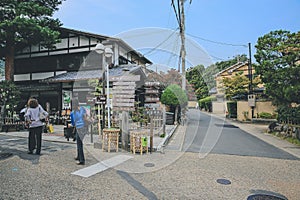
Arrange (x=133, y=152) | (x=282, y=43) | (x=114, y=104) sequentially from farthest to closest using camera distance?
(x=282, y=43) → (x=114, y=104) → (x=133, y=152)

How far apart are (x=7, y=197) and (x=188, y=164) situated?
388cm

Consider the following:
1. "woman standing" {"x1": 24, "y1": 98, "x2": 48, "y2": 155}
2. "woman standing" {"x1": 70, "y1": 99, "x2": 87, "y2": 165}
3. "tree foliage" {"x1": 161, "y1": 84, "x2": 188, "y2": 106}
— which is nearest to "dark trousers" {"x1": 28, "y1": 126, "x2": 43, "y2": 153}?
"woman standing" {"x1": 24, "y1": 98, "x2": 48, "y2": 155}

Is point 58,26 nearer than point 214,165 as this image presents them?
No

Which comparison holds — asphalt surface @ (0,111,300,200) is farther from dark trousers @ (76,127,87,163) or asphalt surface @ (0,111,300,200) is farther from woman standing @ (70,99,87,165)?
woman standing @ (70,99,87,165)

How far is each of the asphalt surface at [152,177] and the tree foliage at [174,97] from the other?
7.56m

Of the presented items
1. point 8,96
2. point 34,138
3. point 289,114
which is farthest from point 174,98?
point 8,96

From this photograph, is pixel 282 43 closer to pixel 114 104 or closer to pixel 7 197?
pixel 114 104

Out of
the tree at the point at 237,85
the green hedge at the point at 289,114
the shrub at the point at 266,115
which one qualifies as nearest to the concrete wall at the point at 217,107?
the tree at the point at 237,85

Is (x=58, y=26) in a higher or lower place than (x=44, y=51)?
higher

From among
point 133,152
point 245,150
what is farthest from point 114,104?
point 245,150

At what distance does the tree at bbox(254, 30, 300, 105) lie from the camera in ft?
28.4

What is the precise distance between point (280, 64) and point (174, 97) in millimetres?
6437

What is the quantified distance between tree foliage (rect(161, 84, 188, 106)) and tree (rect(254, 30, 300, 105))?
506cm

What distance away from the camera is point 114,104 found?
6781mm
